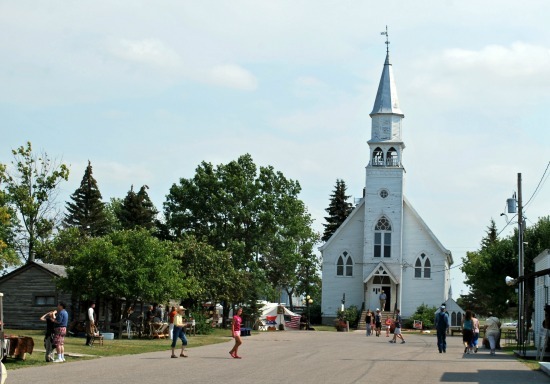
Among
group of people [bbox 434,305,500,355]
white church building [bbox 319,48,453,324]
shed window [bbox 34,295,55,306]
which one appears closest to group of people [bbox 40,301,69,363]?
group of people [bbox 434,305,500,355]

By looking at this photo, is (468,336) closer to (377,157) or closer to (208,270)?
(208,270)

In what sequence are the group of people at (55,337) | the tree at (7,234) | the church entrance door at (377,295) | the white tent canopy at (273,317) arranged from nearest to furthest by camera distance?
the group of people at (55,337), the tree at (7,234), the white tent canopy at (273,317), the church entrance door at (377,295)

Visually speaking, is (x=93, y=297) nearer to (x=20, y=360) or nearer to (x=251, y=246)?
(x=20, y=360)

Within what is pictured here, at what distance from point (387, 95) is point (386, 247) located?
39.4 ft

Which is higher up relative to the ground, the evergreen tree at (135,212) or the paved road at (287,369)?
the evergreen tree at (135,212)

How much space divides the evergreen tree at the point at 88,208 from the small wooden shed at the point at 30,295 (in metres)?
41.6

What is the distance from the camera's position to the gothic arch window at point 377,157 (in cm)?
7525

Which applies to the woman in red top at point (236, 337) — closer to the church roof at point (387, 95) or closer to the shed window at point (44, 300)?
the shed window at point (44, 300)

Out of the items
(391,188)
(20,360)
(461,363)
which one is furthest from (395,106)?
(20,360)

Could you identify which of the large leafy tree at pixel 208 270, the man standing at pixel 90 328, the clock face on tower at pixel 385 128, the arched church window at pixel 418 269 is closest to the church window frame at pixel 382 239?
the arched church window at pixel 418 269

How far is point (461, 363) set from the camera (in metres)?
29.8

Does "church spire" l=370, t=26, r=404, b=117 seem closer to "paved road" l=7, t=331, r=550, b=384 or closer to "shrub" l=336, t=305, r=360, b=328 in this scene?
"shrub" l=336, t=305, r=360, b=328

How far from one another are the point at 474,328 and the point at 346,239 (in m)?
38.2

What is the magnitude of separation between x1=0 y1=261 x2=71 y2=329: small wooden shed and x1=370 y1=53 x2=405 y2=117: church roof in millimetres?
33715
